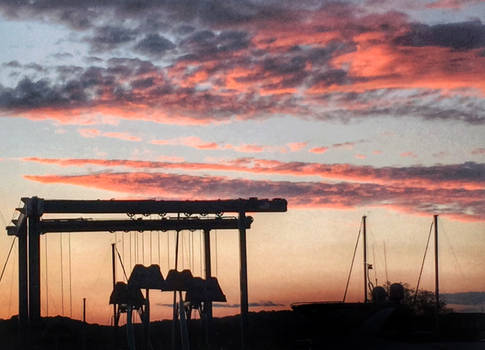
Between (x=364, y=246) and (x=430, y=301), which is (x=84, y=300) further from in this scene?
(x=430, y=301)

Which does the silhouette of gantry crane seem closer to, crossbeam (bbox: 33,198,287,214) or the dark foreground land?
crossbeam (bbox: 33,198,287,214)

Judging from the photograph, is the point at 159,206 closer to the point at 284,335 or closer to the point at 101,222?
the point at 101,222

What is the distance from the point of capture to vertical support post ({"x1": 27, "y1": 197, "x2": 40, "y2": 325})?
48562mm

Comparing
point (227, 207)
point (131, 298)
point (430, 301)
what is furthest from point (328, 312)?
point (430, 301)

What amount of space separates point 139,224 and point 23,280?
732cm

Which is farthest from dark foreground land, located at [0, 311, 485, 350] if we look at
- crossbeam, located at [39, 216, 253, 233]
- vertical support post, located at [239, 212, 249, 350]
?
crossbeam, located at [39, 216, 253, 233]

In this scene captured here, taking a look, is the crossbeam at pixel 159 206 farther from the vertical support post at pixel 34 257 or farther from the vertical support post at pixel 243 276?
A: the vertical support post at pixel 243 276

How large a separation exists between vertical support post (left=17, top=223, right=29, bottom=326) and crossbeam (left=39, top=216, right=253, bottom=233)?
1411 millimetres

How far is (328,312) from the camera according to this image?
2923 cm

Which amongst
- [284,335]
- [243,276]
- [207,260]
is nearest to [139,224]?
[243,276]

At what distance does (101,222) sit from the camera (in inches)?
2101

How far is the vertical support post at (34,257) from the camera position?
48562 millimetres

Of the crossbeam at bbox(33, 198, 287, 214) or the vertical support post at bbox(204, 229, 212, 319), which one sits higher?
the crossbeam at bbox(33, 198, 287, 214)

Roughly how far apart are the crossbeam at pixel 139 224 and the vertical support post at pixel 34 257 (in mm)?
1376
